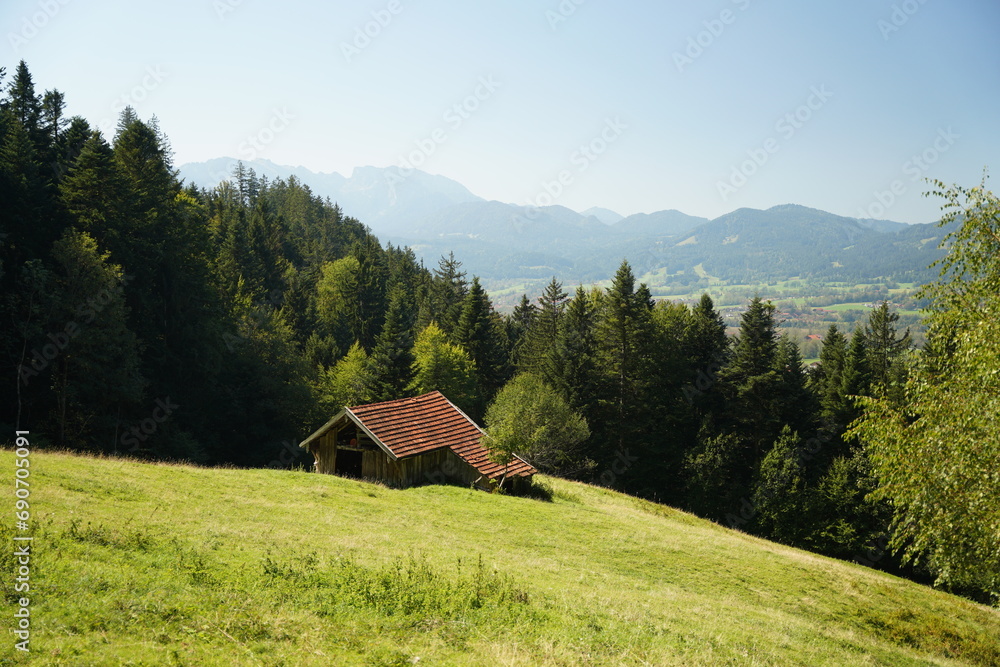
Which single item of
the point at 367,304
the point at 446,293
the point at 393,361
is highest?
the point at 446,293

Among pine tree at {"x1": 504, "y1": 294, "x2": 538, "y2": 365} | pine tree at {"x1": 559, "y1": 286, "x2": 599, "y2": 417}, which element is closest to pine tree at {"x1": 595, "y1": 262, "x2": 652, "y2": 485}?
pine tree at {"x1": 559, "y1": 286, "x2": 599, "y2": 417}

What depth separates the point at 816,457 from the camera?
45.8 meters

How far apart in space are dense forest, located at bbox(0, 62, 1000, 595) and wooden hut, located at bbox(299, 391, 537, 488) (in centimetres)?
255

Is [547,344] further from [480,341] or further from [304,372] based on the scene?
[304,372]

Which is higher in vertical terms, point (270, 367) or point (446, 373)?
point (270, 367)

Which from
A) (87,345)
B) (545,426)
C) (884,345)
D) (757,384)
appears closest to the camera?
(87,345)

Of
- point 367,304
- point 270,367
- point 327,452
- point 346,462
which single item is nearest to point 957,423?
point 346,462

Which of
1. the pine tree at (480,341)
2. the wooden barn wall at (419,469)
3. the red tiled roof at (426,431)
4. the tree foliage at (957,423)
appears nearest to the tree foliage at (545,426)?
the red tiled roof at (426,431)

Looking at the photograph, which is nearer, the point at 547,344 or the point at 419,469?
the point at 419,469

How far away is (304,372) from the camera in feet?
174

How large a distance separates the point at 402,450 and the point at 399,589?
18.0 metres

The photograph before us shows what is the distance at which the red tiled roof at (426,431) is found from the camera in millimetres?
30078

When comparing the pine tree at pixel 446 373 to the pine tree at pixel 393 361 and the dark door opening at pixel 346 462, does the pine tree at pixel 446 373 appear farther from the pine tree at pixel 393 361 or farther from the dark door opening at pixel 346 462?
the dark door opening at pixel 346 462

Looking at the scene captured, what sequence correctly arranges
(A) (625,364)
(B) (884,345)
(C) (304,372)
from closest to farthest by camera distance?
(A) (625,364), (C) (304,372), (B) (884,345)
